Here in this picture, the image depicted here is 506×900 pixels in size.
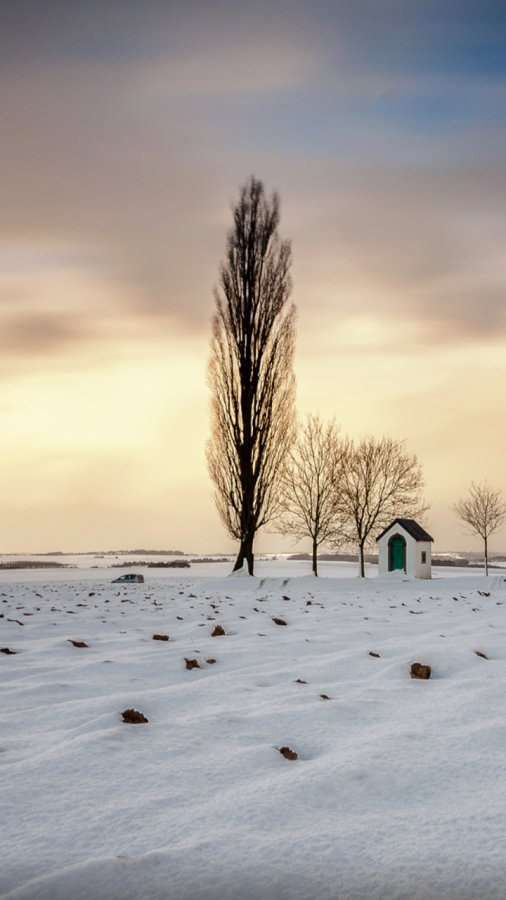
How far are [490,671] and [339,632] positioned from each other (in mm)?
1686

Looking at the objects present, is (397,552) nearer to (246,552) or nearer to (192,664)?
(246,552)

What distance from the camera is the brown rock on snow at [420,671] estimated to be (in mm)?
3465

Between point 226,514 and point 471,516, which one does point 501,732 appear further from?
point 471,516

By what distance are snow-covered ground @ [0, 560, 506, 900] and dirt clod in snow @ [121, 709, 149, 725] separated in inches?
2.1

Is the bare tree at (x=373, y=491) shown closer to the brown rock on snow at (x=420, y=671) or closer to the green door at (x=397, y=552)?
the green door at (x=397, y=552)

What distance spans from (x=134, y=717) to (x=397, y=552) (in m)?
28.5

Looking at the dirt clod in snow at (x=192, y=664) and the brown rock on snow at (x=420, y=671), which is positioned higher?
the brown rock on snow at (x=420, y=671)

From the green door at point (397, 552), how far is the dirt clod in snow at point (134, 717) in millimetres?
28184

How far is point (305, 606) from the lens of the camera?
7832mm

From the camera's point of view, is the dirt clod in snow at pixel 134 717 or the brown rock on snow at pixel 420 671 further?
the brown rock on snow at pixel 420 671

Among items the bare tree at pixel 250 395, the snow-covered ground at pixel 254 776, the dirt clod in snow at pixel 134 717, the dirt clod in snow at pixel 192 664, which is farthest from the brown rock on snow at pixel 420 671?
the bare tree at pixel 250 395

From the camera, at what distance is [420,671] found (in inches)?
137

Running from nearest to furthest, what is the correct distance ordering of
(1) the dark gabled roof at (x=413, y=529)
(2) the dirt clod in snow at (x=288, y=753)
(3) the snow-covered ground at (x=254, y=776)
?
(3) the snow-covered ground at (x=254, y=776) → (2) the dirt clod in snow at (x=288, y=753) → (1) the dark gabled roof at (x=413, y=529)

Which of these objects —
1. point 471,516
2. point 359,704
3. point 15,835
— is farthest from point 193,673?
point 471,516
